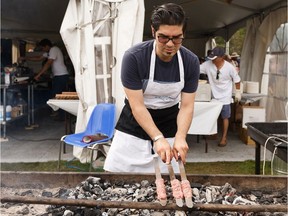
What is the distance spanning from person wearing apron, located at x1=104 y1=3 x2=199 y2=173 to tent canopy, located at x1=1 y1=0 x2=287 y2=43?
142 inches

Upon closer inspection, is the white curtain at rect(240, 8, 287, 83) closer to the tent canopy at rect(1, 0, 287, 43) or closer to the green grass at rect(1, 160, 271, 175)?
the tent canopy at rect(1, 0, 287, 43)

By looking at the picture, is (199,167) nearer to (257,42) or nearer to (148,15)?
(257,42)

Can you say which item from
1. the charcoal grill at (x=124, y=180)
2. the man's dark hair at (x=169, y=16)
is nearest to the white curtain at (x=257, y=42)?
the charcoal grill at (x=124, y=180)

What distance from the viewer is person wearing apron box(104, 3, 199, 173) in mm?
1775

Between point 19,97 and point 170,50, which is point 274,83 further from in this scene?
point 170,50

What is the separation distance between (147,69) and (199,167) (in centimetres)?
291

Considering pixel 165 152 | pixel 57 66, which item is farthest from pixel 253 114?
pixel 165 152

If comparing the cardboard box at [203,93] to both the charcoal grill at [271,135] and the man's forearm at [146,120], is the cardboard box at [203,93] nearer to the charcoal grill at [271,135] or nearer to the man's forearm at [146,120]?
the charcoal grill at [271,135]

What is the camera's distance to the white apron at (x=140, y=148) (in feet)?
7.15

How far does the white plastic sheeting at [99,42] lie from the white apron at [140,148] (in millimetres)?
2072

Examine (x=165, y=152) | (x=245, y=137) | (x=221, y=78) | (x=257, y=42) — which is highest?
(x=257, y=42)

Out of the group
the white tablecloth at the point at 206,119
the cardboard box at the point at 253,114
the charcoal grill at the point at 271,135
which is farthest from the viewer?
the cardboard box at the point at 253,114

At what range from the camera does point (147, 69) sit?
80.5 inches

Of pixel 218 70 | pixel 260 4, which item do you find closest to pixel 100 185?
pixel 218 70
